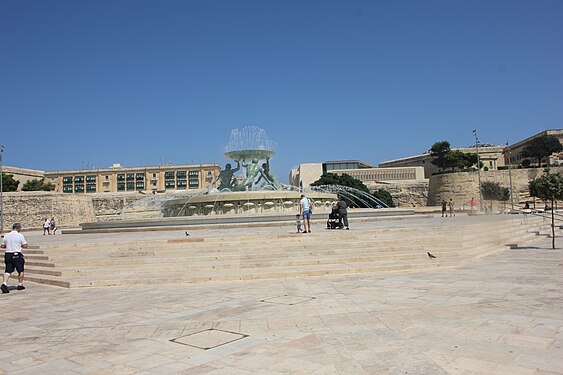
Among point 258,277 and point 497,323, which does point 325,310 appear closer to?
point 497,323

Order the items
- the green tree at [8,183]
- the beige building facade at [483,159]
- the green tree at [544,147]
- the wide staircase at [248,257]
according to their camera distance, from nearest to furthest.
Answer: the wide staircase at [248,257], the green tree at [8,183], the green tree at [544,147], the beige building facade at [483,159]

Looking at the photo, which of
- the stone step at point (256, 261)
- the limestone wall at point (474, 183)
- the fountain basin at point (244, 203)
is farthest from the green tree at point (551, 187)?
the limestone wall at point (474, 183)

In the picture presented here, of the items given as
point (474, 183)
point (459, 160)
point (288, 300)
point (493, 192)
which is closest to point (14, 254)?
point (288, 300)

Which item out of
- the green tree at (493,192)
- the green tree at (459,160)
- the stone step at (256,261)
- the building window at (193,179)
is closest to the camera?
the stone step at (256,261)

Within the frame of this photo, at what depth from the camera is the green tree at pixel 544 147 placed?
63.7 metres

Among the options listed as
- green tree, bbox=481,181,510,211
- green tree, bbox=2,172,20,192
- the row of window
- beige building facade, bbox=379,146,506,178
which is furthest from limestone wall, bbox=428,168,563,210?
green tree, bbox=2,172,20,192

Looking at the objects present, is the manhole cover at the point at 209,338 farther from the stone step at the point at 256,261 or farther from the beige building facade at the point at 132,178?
the beige building facade at the point at 132,178

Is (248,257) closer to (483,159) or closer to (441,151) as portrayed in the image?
(441,151)

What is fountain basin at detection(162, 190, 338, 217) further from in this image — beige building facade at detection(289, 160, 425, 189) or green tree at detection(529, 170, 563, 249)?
beige building facade at detection(289, 160, 425, 189)

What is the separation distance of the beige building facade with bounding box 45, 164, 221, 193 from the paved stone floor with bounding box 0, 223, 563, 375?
254 feet

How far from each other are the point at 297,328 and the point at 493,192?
173 ft

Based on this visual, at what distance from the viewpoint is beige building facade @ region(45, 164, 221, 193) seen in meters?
83.9

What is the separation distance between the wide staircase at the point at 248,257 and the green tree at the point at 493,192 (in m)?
43.8

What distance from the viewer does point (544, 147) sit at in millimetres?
64000
